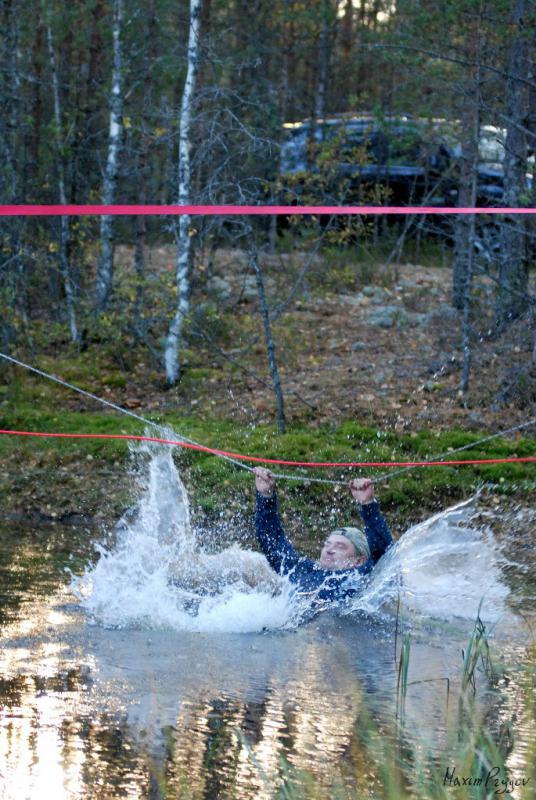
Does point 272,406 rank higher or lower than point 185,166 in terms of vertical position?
lower

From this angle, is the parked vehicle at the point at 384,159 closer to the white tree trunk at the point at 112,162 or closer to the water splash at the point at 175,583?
the white tree trunk at the point at 112,162

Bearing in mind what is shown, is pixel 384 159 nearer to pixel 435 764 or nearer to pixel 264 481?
pixel 264 481

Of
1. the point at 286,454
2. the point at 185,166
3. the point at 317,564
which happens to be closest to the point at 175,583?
the point at 317,564

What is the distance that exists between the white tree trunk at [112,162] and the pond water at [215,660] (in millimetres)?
6681

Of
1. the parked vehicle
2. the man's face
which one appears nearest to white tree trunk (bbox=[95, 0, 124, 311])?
the parked vehicle

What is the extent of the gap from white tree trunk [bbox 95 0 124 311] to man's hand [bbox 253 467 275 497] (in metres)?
8.29

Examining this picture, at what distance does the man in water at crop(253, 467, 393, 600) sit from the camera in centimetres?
770

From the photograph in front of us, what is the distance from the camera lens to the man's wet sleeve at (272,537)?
314 inches

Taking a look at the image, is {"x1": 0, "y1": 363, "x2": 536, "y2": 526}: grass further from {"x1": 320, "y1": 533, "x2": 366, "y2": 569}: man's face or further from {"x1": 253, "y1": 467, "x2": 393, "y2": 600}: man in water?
{"x1": 320, "y1": 533, "x2": 366, "y2": 569}: man's face

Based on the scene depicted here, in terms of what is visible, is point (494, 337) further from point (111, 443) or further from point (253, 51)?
point (253, 51)

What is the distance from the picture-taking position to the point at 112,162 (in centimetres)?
Result: 1577

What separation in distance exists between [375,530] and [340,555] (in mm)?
302

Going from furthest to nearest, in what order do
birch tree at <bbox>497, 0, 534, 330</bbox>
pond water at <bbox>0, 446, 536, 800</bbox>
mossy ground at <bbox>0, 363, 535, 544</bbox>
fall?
birch tree at <bbox>497, 0, 534, 330</bbox>, mossy ground at <bbox>0, 363, 535, 544</bbox>, pond water at <bbox>0, 446, 536, 800</bbox>

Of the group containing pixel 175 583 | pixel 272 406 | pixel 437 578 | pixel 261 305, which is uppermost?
pixel 261 305
